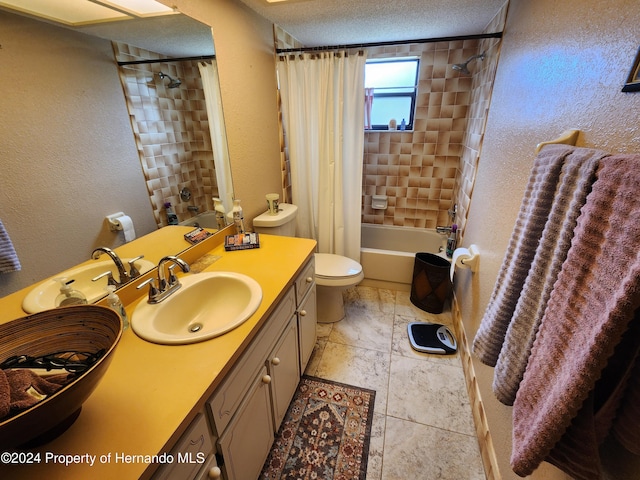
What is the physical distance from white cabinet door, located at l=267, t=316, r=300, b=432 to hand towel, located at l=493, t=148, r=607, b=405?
0.83 metres

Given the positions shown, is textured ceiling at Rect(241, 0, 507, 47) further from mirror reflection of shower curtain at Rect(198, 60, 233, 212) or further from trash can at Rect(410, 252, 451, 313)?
trash can at Rect(410, 252, 451, 313)

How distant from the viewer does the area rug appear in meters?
1.29

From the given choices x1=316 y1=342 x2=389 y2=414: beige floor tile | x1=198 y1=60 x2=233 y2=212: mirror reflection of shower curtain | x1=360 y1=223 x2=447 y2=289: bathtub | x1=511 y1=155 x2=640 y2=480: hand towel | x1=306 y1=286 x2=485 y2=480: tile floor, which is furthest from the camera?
x1=360 y1=223 x2=447 y2=289: bathtub

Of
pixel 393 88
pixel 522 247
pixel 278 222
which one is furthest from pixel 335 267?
pixel 393 88

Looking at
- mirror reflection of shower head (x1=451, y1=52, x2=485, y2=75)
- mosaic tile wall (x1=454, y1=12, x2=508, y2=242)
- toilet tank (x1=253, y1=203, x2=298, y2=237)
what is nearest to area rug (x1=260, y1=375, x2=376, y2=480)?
toilet tank (x1=253, y1=203, x2=298, y2=237)

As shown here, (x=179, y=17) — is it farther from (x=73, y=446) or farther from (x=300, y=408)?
(x=300, y=408)

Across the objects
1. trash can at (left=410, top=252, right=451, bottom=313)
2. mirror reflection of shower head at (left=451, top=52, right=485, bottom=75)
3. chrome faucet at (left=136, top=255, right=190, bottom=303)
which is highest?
mirror reflection of shower head at (left=451, top=52, right=485, bottom=75)

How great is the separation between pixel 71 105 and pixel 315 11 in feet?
4.88

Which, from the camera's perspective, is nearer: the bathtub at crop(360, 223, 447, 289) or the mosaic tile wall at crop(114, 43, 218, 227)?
the mosaic tile wall at crop(114, 43, 218, 227)

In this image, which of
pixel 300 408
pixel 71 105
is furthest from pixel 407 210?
pixel 71 105

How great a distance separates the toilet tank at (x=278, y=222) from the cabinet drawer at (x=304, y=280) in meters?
0.49

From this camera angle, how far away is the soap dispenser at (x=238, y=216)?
5.62 feet

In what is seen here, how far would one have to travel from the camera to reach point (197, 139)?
4.60 feet

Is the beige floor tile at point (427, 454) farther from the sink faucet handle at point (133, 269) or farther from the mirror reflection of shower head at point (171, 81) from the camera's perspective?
the mirror reflection of shower head at point (171, 81)
